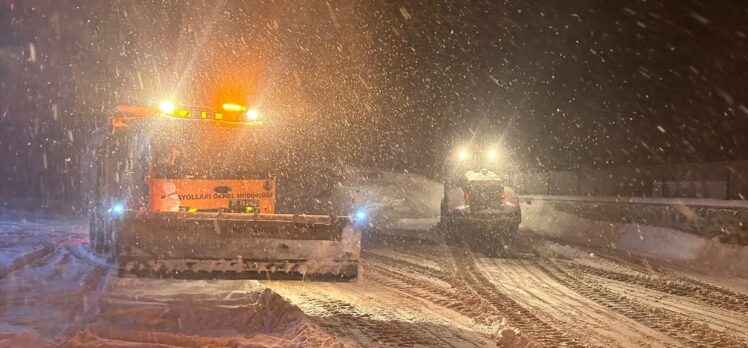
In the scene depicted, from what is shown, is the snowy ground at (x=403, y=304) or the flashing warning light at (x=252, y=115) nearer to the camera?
the snowy ground at (x=403, y=304)

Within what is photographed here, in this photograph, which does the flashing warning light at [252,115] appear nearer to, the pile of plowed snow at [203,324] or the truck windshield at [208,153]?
the truck windshield at [208,153]

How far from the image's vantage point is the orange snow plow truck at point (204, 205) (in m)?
9.53

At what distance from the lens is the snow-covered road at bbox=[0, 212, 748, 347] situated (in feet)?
21.9

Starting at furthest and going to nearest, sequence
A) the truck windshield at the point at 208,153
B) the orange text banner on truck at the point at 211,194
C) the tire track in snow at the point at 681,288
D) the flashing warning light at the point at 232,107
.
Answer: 1. the flashing warning light at the point at 232,107
2. the truck windshield at the point at 208,153
3. the orange text banner on truck at the point at 211,194
4. the tire track in snow at the point at 681,288

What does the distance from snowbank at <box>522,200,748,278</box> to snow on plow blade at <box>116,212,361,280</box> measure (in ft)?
26.5

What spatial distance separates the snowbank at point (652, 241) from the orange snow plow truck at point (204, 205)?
8.49m

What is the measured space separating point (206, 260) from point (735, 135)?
64.7ft

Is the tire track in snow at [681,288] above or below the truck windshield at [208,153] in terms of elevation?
below

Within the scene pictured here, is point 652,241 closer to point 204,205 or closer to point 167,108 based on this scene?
point 204,205

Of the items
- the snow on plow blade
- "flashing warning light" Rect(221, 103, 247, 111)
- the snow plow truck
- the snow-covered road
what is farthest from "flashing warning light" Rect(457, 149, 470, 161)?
the snow on plow blade

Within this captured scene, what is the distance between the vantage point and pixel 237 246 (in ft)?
31.8

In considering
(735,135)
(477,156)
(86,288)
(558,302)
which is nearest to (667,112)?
(735,135)

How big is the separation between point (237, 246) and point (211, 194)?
1431 millimetres

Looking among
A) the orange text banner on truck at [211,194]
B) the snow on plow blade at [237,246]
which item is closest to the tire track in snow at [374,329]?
the snow on plow blade at [237,246]
